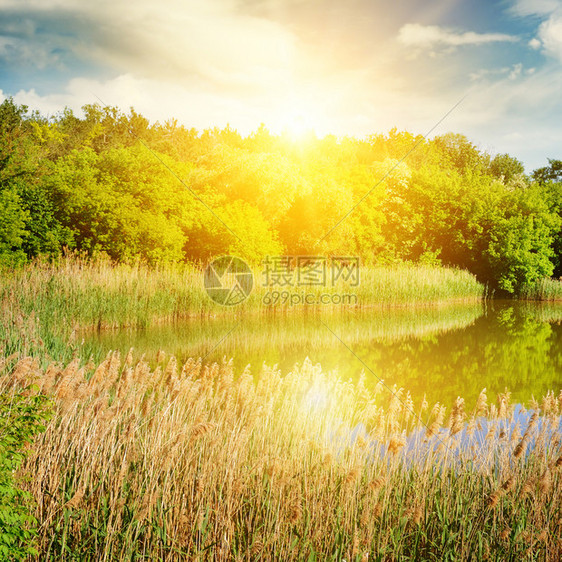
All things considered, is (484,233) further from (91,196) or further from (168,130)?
(168,130)

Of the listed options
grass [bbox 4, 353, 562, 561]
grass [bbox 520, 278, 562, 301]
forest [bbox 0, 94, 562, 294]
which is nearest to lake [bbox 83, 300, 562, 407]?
grass [bbox 4, 353, 562, 561]

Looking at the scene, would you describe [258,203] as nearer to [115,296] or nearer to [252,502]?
[115,296]

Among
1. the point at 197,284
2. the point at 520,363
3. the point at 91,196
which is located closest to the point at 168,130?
the point at 91,196

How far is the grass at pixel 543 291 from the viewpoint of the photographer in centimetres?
2022

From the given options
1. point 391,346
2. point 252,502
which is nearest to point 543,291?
point 391,346

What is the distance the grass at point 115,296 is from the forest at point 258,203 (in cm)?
214

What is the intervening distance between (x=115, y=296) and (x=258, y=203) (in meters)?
9.36

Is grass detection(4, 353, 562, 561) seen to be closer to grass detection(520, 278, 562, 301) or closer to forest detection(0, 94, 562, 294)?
forest detection(0, 94, 562, 294)

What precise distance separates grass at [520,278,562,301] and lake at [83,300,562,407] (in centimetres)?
687

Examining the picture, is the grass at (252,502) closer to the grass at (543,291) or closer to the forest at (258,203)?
A: the forest at (258,203)

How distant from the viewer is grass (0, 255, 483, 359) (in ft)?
24.8

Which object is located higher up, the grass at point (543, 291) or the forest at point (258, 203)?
the forest at point (258, 203)

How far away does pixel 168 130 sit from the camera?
3053 cm

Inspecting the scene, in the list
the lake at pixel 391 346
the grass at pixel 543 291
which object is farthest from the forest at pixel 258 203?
the lake at pixel 391 346
